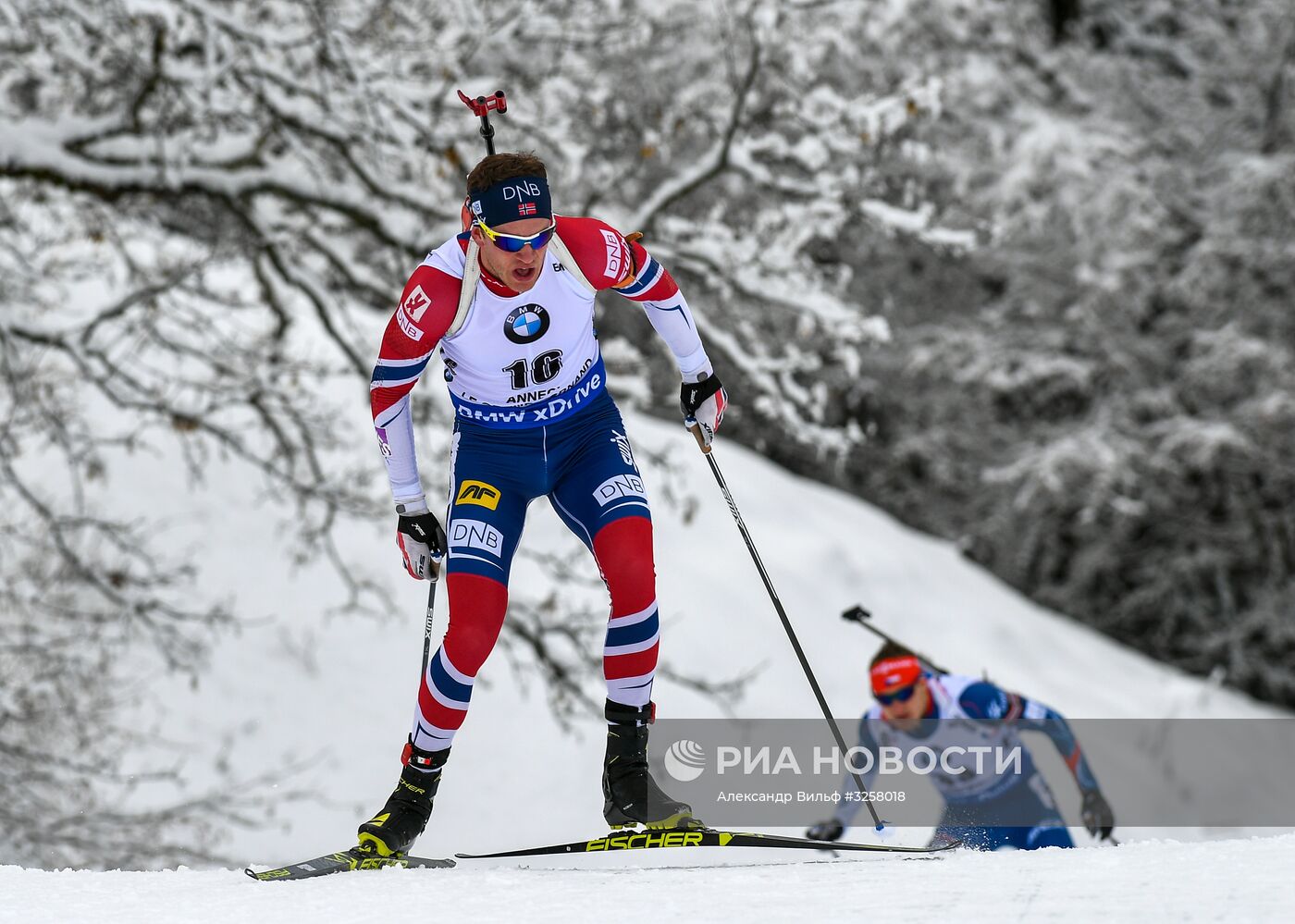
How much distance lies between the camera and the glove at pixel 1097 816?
5.75 m

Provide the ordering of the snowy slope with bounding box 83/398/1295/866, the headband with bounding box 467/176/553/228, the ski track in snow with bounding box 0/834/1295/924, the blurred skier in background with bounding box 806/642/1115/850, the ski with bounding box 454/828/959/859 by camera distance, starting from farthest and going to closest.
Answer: the snowy slope with bounding box 83/398/1295/866 → the blurred skier in background with bounding box 806/642/1115/850 → the ski with bounding box 454/828/959/859 → the headband with bounding box 467/176/553/228 → the ski track in snow with bounding box 0/834/1295/924

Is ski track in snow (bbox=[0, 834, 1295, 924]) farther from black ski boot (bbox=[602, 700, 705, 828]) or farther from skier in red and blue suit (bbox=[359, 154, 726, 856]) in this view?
skier in red and blue suit (bbox=[359, 154, 726, 856])

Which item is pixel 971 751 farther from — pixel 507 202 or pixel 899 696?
pixel 507 202

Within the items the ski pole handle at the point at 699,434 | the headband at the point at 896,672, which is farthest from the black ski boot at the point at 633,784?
the headband at the point at 896,672

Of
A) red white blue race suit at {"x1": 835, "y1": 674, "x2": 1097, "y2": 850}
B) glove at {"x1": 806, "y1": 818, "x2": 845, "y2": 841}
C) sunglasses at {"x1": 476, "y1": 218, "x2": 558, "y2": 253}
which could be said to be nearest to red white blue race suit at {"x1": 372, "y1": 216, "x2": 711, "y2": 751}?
sunglasses at {"x1": 476, "y1": 218, "x2": 558, "y2": 253}

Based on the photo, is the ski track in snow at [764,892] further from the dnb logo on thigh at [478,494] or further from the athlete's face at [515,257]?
the athlete's face at [515,257]

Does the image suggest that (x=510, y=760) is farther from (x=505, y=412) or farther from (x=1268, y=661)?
(x=1268, y=661)

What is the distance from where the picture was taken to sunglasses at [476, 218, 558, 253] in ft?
12.4

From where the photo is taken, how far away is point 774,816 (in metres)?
9.48

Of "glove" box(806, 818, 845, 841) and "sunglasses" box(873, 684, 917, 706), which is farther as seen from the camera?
"sunglasses" box(873, 684, 917, 706)

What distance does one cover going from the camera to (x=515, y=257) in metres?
3.83

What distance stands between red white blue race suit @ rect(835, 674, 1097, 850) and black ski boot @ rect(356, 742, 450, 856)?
2.49 meters

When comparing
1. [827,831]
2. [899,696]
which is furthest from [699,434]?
[827,831]

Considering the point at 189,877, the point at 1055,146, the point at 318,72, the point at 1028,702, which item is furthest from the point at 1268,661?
the point at 189,877
